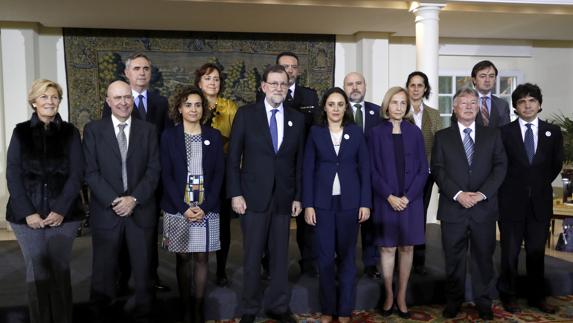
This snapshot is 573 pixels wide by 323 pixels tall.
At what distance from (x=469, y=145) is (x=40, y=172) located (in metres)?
2.67

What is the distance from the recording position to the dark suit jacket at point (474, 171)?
3641 millimetres

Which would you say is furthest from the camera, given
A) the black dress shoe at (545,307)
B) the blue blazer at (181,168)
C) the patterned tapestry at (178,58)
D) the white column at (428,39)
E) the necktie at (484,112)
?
the patterned tapestry at (178,58)

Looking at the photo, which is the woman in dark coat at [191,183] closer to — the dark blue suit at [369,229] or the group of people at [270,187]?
the group of people at [270,187]

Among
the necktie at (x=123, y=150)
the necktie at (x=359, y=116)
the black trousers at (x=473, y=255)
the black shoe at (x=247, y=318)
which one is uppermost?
Answer: the necktie at (x=359, y=116)

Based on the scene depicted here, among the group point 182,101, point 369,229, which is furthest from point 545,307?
point 182,101

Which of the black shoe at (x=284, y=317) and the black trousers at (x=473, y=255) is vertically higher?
the black trousers at (x=473, y=255)

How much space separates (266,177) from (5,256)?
3102mm

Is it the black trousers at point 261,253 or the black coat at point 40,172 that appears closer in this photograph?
the black coat at point 40,172

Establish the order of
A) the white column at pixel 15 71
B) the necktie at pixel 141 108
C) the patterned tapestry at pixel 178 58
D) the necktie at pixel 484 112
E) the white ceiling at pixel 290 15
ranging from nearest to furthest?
the necktie at pixel 141 108 → the necktie at pixel 484 112 → the white ceiling at pixel 290 15 → the white column at pixel 15 71 → the patterned tapestry at pixel 178 58

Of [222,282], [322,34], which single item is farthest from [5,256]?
[322,34]

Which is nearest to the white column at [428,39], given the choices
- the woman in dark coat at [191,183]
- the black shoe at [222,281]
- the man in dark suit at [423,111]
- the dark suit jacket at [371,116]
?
the man in dark suit at [423,111]

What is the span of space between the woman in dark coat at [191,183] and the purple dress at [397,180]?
3.39ft

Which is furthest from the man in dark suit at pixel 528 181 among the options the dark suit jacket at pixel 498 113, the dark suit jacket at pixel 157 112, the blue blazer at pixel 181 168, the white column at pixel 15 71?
the white column at pixel 15 71

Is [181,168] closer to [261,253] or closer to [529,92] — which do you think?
[261,253]
